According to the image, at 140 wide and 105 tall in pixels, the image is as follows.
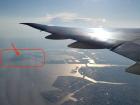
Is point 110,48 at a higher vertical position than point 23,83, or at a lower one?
higher

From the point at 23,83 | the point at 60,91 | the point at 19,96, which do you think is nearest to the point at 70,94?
the point at 60,91

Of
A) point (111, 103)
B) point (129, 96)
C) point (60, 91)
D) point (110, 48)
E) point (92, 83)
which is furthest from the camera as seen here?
point (92, 83)

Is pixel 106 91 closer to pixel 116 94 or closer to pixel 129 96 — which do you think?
pixel 116 94

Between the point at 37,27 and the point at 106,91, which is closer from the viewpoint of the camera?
the point at 37,27

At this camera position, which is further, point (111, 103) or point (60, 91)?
point (60, 91)

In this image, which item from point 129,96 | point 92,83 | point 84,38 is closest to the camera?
point 84,38

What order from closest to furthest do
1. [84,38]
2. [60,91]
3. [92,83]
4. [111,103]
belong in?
[84,38]
[111,103]
[60,91]
[92,83]

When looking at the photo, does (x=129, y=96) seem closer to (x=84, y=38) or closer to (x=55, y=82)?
(x=55, y=82)

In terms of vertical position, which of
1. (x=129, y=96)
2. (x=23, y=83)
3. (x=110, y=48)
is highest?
(x=110, y=48)

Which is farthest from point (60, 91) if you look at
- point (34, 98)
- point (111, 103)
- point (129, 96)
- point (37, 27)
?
point (37, 27)
